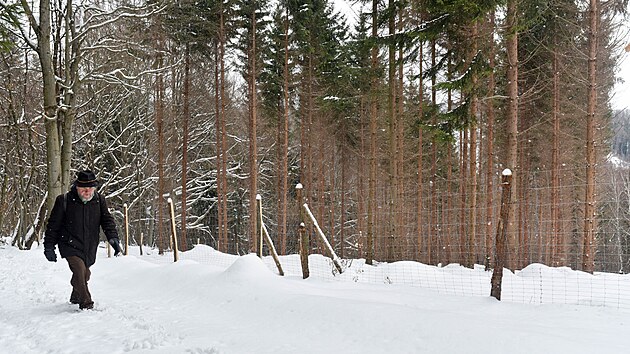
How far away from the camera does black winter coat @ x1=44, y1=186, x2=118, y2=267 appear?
5152 millimetres

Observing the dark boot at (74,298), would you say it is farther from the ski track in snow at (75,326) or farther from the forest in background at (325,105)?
the forest in background at (325,105)

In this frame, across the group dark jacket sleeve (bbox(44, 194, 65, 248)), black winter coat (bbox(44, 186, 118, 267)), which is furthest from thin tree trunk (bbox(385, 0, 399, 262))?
dark jacket sleeve (bbox(44, 194, 65, 248))

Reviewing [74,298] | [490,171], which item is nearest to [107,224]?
[74,298]

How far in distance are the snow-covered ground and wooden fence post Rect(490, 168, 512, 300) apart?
237mm

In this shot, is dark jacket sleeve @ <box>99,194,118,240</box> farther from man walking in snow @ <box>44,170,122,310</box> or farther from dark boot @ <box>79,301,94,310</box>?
dark boot @ <box>79,301,94,310</box>

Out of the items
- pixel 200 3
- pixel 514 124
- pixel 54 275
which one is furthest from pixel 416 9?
pixel 54 275

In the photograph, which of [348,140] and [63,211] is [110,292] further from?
[348,140]

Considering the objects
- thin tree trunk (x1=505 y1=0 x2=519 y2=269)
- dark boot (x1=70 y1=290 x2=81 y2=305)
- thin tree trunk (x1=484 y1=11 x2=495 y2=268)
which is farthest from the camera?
thin tree trunk (x1=484 y1=11 x2=495 y2=268)

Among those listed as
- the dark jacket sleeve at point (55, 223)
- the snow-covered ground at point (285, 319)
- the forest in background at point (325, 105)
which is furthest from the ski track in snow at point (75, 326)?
the forest in background at point (325, 105)

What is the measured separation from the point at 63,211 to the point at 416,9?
9972mm

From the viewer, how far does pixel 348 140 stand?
82.8 feet

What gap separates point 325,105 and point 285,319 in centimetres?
1480

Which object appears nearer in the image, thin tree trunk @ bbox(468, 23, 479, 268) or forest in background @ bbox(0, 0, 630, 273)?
thin tree trunk @ bbox(468, 23, 479, 268)

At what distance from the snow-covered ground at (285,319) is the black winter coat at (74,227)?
75 cm
